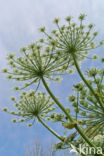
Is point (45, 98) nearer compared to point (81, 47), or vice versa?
point (81, 47)

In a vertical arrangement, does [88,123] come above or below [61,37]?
below

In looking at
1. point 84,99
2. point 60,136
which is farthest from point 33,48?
point 60,136

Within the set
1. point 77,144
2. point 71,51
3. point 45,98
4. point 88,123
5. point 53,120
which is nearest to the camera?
point 77,144

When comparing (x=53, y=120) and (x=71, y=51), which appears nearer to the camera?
(x=53, y=120)

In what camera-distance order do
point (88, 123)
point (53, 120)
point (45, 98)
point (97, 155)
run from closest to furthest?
point (97, 155), point (88, 123), point (53, 120), point (45, 98)

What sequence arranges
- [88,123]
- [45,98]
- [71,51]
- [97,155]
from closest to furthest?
[97,155], [88,123], [71,51], [45,98]

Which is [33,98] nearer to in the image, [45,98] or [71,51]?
[45,98]

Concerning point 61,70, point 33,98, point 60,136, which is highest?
point 61,70

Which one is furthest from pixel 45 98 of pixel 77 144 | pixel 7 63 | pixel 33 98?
pixel 77 144

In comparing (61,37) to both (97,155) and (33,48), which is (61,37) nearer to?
(33,48)
